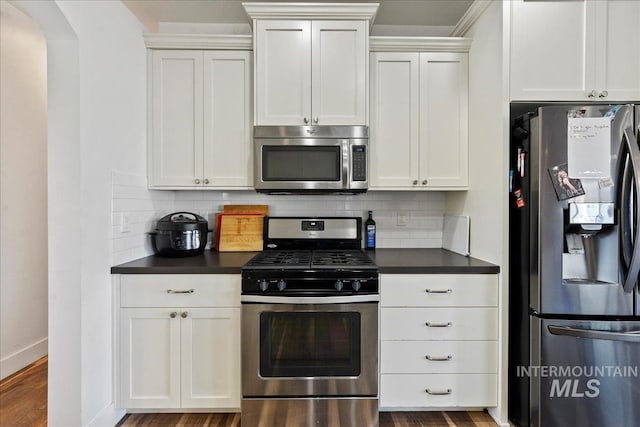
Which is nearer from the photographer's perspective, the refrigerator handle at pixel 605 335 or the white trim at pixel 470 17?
the refrigerator handle at pixel 605 335

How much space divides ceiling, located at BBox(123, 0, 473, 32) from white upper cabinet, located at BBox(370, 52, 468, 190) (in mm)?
355

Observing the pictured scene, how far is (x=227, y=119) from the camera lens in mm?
2166

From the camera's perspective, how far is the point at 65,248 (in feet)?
5.14

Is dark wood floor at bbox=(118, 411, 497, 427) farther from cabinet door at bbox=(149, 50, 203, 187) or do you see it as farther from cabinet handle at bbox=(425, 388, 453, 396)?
cabinet door at bbox=(149, 50, 203, 187)

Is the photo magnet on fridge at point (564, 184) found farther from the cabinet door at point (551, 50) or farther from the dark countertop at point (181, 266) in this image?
the dark countertop at point (181, 266)

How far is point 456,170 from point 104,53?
2.13 metres

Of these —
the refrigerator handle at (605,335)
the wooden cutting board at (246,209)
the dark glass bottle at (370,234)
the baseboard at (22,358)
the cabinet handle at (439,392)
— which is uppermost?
the wooden cutting board at (246,209)

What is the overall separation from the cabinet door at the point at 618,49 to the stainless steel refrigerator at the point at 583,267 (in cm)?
35

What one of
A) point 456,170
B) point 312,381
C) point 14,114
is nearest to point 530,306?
point 456,170

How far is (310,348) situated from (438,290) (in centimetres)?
75

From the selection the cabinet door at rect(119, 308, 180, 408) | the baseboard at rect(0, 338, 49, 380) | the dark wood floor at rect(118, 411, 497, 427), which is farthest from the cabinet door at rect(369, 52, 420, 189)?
the baseboard at rect(0, 338, 49, 380)

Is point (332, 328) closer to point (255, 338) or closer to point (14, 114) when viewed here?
point (255, 338)

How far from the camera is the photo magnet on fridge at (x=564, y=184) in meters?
1.53

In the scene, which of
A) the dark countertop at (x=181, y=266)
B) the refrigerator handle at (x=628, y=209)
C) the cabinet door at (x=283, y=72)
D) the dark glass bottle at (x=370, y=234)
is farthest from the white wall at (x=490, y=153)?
the dark countertop at (x=181, y=266)
